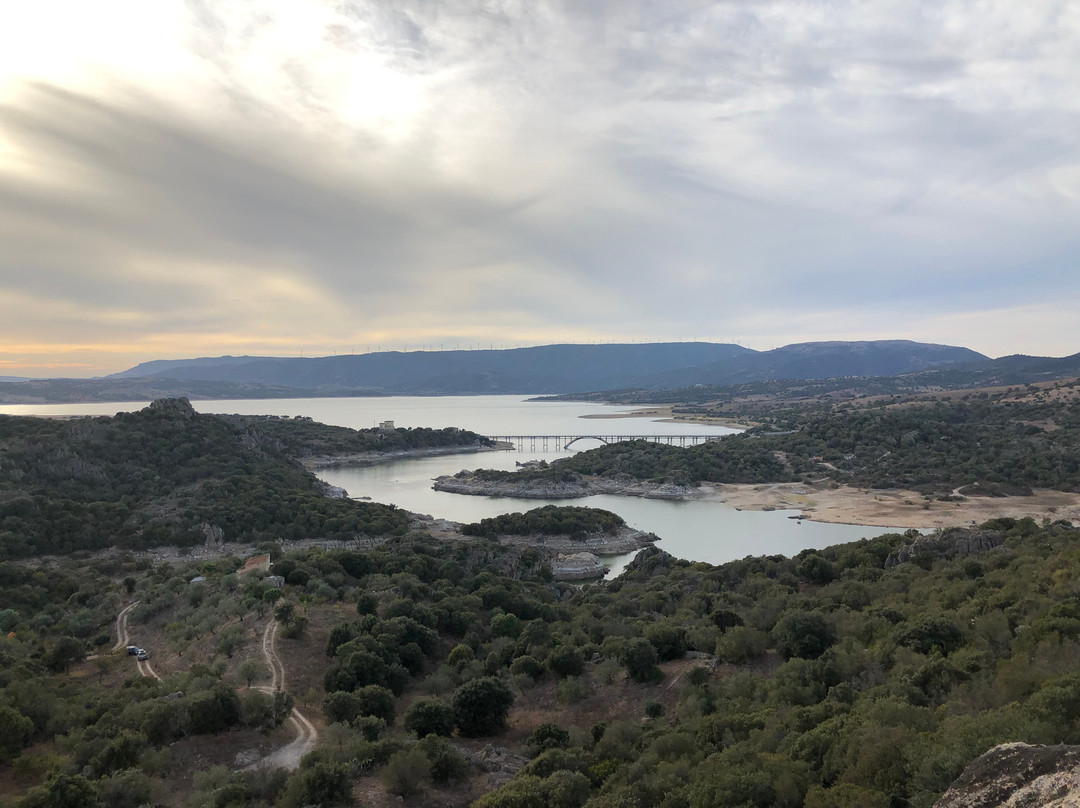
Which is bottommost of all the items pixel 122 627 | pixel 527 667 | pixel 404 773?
pixel 122 627

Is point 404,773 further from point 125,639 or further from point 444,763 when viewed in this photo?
point 125,639

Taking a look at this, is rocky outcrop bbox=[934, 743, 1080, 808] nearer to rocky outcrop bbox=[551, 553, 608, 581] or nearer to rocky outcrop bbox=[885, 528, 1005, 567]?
rocky outcrop bbox=[885, 528, 1005, 567]

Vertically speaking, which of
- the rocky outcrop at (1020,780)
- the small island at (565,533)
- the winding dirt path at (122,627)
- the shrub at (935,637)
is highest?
the rocky outcrop at (1020,780)

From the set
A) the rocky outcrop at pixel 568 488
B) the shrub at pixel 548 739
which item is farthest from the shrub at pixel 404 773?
the rocky outcrop at pixel 568 488

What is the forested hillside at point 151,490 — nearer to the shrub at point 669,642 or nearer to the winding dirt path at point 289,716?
the winding dirt path at point 289,716

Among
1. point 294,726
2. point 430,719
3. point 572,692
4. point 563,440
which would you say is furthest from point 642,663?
point 563,440

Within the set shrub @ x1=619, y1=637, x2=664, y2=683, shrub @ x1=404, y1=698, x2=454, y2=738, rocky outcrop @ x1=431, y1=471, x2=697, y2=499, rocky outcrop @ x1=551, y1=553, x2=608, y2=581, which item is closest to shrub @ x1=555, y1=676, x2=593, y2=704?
shrub @ x1=619, y1=637, x2=664, y2=683

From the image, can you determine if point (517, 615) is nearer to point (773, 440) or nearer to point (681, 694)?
point (681, 694)
